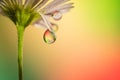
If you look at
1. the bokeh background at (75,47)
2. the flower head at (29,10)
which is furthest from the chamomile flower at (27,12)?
the bokeh background at (75,47)

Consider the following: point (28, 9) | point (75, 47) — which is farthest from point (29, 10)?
point (75, 47)

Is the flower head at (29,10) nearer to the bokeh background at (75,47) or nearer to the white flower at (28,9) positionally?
the white flower at (28,9)

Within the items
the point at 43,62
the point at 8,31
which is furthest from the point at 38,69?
the point at 8,31

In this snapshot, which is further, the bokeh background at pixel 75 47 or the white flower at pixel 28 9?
the bokeh background at pixel 75 47

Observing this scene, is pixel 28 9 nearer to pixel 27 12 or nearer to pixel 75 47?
pixel 27 12

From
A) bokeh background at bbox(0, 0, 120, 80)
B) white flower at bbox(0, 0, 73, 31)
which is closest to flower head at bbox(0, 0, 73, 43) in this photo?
white flower at bbox(0, 0, 73, 31)
